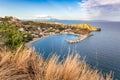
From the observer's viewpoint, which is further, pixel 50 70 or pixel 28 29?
pixel 28 29

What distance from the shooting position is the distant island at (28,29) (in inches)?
550

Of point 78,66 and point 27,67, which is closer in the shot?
point 78,66

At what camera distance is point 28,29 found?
3898 inches

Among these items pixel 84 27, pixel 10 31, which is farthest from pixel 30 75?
pixel 84 27

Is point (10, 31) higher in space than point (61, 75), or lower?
lower

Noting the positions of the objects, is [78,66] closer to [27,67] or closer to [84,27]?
[27,67]

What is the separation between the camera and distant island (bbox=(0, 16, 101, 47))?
1397 cm

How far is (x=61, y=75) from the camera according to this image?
345cm

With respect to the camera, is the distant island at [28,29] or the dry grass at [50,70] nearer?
the dry grass at [50,70]

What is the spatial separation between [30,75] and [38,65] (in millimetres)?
338

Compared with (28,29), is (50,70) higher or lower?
higher

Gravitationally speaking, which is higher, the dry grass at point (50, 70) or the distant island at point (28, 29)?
the dry grass at point (50, 70)

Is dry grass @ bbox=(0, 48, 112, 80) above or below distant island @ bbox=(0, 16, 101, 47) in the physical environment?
above

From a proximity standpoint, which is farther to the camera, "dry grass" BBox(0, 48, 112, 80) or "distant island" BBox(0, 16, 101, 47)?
"distant island" BBox(0, 16, 101, 47)
